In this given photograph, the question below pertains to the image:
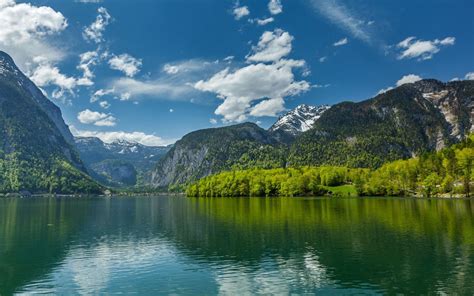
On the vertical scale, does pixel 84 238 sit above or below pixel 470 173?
below

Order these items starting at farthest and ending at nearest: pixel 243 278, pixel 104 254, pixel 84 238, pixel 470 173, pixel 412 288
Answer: pixel 470 173 → pixel 84 238 → pixel 104 254 → pixel 243 278 → pixel 412 288

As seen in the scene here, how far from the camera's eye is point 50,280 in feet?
141

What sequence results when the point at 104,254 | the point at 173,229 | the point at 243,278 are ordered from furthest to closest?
the point at 173,229
the point at 104,254
the point at 243,278

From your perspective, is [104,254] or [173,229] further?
[173,229]

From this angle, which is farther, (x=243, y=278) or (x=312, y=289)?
(x=243, y=278)

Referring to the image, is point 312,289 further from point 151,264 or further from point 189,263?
point 151,264

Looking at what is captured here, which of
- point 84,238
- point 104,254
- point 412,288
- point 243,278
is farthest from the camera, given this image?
point 84,238

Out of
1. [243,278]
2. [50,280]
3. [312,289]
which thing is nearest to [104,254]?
[50,280]

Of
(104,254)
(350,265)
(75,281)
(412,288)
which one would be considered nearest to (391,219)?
(350,265)

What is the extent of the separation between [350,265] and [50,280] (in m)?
34.7

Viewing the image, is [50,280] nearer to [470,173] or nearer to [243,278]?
[243,278]

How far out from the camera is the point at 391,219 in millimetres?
91500

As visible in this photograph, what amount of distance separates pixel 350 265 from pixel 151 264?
25246 mm

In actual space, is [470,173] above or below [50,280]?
above
